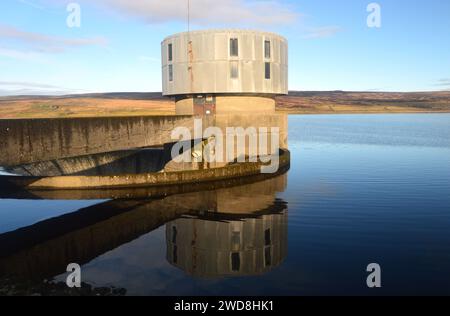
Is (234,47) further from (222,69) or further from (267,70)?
(267,70)

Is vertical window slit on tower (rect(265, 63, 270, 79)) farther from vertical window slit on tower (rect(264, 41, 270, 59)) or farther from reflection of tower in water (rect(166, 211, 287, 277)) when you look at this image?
reflection of tower in water (rect(166, 211, 287, 277))

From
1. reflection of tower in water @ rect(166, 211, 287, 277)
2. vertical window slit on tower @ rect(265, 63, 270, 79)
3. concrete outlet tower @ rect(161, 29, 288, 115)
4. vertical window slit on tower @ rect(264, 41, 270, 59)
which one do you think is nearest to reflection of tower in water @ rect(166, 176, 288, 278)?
reflection of tower in water @ rect(166, 211, 287, 277)

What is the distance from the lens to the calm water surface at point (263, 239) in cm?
1308

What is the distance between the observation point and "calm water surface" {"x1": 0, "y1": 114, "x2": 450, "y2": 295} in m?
13.1

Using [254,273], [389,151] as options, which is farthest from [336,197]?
[389,151]

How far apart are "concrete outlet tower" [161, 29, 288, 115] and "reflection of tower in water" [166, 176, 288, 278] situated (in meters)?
14.2

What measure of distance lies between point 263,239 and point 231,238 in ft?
5.15

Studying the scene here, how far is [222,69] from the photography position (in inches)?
1405

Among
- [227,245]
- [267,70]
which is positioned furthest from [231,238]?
[267,70]

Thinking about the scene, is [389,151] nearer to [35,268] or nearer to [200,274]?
[200,274]

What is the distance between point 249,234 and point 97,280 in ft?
26.6

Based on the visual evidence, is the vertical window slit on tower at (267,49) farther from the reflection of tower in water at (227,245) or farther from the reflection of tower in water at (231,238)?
the reflection of tower in water at (227,245)

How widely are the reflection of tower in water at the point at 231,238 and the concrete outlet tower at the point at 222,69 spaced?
560 inches

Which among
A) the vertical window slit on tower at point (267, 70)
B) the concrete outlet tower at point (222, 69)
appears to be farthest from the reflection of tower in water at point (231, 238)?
the vertical window slit on tower at point (267, 70)
